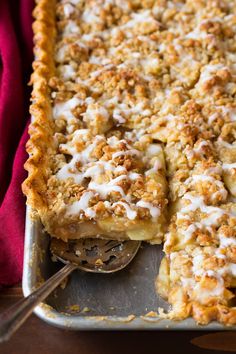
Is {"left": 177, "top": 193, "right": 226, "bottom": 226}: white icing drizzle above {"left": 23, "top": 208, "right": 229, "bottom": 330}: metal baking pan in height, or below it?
above

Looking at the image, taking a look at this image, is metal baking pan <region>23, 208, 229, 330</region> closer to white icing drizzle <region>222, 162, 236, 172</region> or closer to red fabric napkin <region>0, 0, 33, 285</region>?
red fabric napkin <region>0, 0, 33, 285</region>

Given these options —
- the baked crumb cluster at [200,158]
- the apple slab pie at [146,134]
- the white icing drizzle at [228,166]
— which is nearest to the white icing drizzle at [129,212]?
the apple slab pie at [146,134]

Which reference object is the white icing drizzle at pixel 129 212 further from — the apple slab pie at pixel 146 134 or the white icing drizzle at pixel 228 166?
the white icing drizzle at pixel 228 166

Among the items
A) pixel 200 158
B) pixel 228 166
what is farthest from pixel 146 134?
pixel 228 166

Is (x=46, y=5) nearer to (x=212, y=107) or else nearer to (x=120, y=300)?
(x=212, y=107)

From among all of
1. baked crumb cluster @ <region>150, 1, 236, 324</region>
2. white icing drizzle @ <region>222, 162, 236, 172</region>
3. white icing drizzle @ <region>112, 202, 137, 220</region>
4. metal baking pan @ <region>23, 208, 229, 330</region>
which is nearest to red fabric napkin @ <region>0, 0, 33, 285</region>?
metal baking pan @ <region>23, 208, 229, 330</region>

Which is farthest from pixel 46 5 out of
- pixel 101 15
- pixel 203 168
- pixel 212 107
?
pixel 203 168
